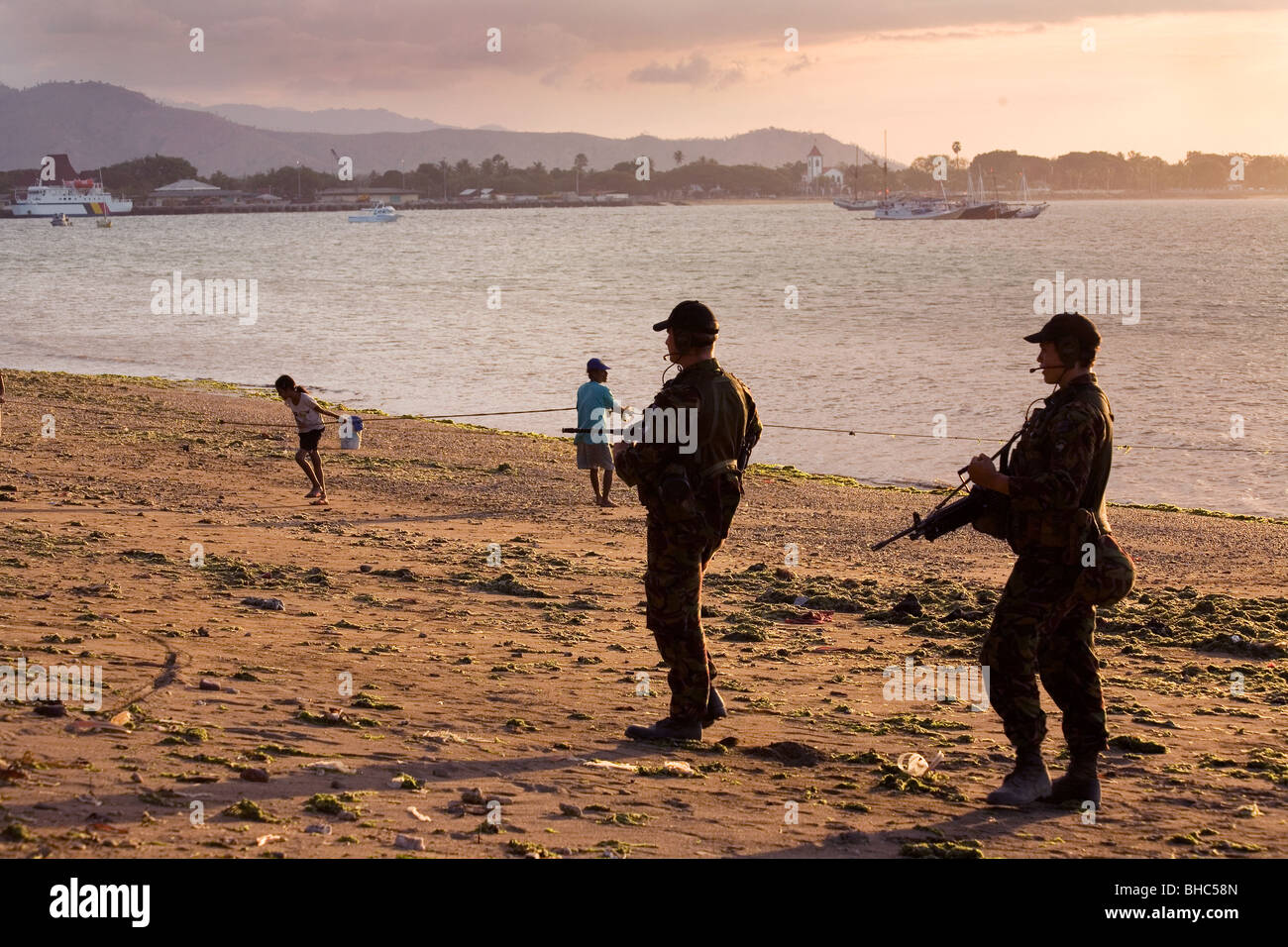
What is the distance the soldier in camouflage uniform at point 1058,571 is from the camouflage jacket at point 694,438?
4.06 ft

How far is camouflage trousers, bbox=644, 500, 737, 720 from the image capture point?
6.27 meters

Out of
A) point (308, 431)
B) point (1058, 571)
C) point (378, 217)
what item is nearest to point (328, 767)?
point (1058, 571)

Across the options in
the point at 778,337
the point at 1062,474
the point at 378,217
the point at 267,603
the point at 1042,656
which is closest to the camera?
the point at 1062,474

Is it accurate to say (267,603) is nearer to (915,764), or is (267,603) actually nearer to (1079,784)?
(915,764)

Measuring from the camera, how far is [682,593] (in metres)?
6.32

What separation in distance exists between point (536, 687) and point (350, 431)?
9601mm

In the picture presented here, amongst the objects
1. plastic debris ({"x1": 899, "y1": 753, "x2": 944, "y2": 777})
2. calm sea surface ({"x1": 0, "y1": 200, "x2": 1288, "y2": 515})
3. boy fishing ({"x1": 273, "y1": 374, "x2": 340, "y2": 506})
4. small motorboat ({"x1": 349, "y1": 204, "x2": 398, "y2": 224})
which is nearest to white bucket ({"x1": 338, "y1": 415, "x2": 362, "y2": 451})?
boy fishing ({"x1": 273, "y1": 374, "x2": 340, "y2": 506})

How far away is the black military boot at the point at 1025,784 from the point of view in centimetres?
588

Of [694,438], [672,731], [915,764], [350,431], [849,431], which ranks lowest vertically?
[915,764]

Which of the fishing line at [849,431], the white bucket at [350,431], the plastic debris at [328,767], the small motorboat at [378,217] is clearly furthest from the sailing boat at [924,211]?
the plastic debris at [328,767]

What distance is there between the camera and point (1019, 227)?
170 metres

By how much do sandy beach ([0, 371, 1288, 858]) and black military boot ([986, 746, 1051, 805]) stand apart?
0.08 metres

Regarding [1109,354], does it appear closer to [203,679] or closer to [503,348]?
[503,348]
